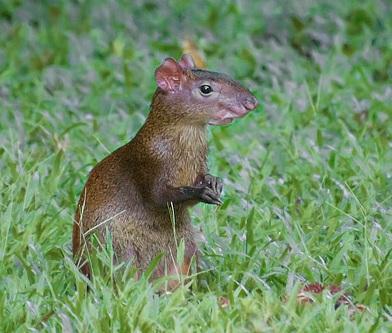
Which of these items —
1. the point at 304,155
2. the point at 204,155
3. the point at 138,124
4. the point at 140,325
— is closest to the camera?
the point at 140,325

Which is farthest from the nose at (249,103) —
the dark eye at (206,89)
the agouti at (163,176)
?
the dark eye at (206,89)

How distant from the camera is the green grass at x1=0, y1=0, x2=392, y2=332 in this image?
4.79m

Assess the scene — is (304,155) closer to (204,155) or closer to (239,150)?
(239,150)

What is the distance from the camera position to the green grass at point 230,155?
4.79m

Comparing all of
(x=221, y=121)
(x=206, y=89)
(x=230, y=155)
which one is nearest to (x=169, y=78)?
(x=206, y=89)

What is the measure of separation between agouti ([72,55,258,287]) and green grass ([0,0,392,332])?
162 mm

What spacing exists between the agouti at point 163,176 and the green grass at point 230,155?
16 centimetres

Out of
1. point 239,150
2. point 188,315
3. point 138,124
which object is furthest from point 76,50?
point 188,315

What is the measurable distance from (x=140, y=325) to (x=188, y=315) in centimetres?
19

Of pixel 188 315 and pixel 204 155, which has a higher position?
pixel 204 155

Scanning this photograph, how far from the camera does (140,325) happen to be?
14.9 feet

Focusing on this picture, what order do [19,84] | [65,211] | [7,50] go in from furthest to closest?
[7,50] < [19,84] < [65,211]

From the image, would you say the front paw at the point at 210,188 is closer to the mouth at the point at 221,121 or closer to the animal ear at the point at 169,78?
the mouth at the point at 221,121

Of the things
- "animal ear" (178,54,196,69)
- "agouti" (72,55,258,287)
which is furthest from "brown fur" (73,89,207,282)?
"animal ear" (178,54,196,69)
